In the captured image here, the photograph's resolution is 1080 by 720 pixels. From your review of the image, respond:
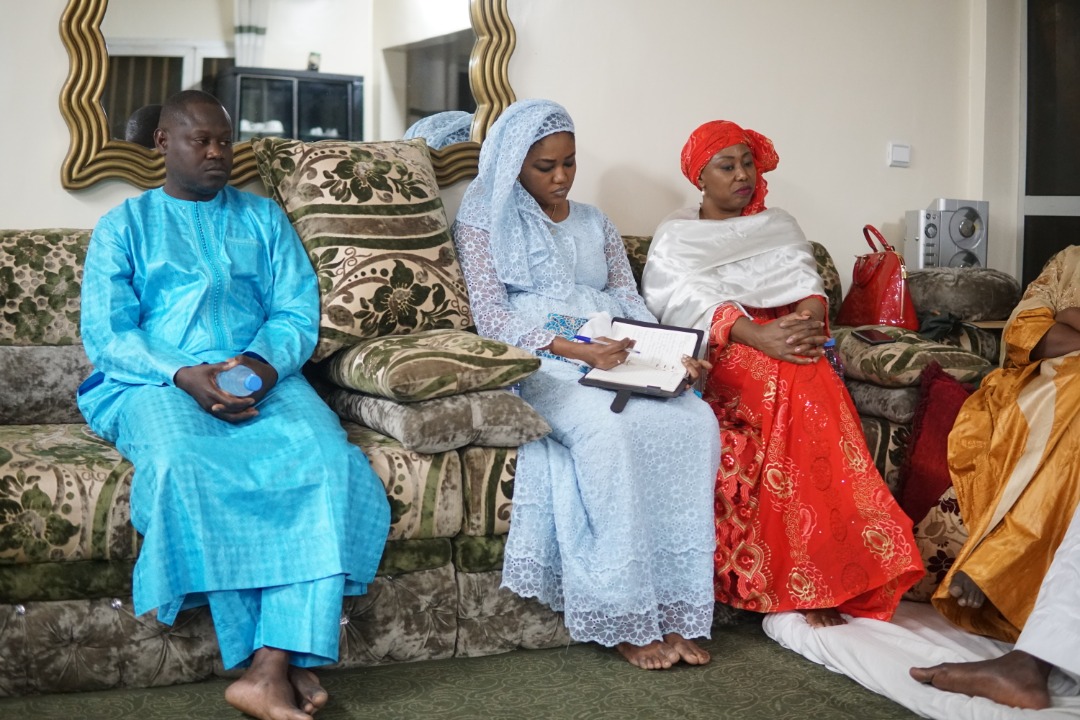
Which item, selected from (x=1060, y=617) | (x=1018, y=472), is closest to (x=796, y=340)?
(x=1018, y=472)

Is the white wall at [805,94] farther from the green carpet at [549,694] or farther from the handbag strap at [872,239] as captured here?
the green carpet at [549,694]

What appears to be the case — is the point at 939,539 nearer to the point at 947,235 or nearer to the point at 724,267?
the point at 724,267

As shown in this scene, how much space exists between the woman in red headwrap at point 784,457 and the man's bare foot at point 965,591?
105mm

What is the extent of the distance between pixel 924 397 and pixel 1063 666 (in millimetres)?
977

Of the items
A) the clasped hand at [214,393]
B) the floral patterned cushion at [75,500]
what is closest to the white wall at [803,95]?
the clasped hand at [214,393]

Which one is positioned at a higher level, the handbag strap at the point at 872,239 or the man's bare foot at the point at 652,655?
the handbag strap at the point at 872,239

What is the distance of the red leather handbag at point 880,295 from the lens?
3598 mm

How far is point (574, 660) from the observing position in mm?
2469

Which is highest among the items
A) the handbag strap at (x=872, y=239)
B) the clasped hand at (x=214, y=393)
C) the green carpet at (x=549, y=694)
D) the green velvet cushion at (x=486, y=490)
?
the handbag strap at (x=872, y=239)

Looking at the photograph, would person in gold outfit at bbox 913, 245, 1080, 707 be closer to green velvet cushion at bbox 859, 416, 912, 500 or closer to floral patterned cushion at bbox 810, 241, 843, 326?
green velvet cushion at bbox 859, 416, 912, 500

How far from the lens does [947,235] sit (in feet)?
13.5

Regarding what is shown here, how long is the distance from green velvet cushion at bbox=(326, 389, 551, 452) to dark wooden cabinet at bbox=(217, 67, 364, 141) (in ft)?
3.74

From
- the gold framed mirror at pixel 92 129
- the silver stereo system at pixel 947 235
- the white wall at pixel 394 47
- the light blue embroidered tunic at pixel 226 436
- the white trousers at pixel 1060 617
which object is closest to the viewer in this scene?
the white trousers at pixel 1060 617

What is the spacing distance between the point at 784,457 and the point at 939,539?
47 centimetres
